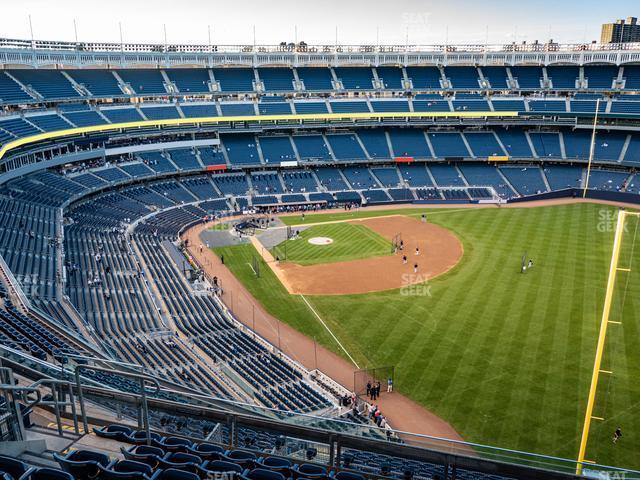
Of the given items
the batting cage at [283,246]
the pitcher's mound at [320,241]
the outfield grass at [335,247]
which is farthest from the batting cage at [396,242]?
the batting cage at [283,246]

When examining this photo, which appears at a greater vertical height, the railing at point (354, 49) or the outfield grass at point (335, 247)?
the railing at point (354, 49)

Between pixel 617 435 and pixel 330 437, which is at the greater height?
pixel 330 437

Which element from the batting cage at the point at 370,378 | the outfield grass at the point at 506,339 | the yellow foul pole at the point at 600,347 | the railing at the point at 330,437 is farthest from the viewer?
the batting cage at the point at 370,378

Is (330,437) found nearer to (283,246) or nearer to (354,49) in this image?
(283,246)

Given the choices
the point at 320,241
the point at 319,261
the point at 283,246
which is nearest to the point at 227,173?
the point at 283,246

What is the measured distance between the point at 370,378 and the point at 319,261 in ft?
69.4

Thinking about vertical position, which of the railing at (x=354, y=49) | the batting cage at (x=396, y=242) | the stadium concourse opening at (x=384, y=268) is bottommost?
the stadium concourse opening at (x=384, y=268)

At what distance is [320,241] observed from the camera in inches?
2120

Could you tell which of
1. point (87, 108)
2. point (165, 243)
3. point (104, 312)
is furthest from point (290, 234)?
point (87, 108)

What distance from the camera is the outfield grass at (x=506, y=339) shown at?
23.8 metres

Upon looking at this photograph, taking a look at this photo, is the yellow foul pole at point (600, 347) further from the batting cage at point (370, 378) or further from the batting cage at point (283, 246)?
the batting cage at point (283, 246)

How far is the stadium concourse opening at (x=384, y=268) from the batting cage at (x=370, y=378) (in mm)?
12377

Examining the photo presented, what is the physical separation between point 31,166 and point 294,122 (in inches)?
1474

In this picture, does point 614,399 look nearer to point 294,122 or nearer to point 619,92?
point 294,122
